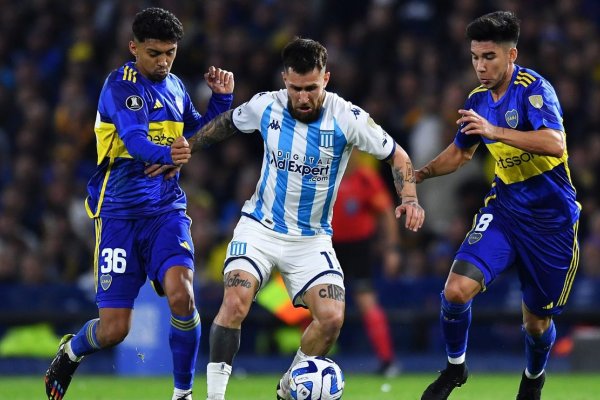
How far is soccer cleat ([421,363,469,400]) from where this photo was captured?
8.41 metres

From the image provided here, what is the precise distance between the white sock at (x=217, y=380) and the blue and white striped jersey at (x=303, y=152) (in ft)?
3.50

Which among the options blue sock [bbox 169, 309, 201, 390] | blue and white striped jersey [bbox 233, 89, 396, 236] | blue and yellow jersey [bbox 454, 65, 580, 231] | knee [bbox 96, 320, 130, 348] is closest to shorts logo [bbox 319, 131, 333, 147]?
blue and white striped jersey [bbox 233, 89, 396, 236]

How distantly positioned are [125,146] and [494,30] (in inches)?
99.2

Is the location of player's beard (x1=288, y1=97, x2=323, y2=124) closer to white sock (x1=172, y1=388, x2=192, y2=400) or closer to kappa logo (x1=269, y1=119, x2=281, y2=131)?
kappa logo (x1=269, y1=119, x2=281, y2=131)

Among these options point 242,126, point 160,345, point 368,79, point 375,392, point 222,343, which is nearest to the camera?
point 222,343

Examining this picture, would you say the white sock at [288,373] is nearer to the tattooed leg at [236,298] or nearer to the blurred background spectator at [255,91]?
the tattooed leg at [236,298]

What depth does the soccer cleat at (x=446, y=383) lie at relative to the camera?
27.6 ft

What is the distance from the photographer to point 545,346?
8750 mm

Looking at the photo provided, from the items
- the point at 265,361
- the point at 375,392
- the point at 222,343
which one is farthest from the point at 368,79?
the point at 222,343

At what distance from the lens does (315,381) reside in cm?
753

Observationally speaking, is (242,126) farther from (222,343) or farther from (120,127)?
(222,343)

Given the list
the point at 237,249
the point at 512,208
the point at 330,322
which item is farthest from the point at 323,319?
A: the point at 512,208

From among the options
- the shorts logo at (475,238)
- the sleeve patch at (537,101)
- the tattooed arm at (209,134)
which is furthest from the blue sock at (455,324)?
the tattooed arm at (209,134)

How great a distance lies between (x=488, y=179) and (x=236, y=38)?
4.10 m
